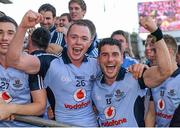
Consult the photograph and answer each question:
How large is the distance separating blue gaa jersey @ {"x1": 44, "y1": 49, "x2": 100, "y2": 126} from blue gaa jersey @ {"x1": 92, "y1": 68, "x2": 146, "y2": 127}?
89 millimetres

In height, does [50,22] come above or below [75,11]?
below

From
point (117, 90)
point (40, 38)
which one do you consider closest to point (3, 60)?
point (40, 38)

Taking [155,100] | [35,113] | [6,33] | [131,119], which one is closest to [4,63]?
[6,33]

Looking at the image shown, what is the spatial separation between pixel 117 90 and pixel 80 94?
314mm

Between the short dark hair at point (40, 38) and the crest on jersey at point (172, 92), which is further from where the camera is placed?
the short dark hair at point (40, 38)

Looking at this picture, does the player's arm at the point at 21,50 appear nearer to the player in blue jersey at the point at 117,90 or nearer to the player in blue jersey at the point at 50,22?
the player in blue jersey at the point at 117,90

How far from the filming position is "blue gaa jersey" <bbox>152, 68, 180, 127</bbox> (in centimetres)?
315

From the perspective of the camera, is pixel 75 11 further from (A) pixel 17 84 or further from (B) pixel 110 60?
(A) pixel 17 84

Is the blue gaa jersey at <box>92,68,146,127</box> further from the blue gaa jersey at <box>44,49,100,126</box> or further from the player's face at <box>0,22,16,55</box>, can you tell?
the player's face at <box>0,22,16,55</box>

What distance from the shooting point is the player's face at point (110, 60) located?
3.05m

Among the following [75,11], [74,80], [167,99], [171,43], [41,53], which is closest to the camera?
[74,80]

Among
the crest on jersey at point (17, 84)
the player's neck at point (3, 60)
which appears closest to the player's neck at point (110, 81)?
the crest on jersey at point (17, 84)

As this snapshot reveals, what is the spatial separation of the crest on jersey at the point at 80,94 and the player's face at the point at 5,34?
0.69 meters

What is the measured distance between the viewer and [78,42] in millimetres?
3135
